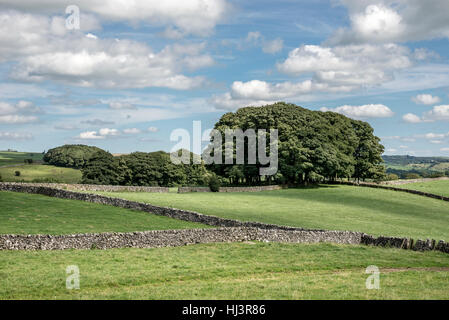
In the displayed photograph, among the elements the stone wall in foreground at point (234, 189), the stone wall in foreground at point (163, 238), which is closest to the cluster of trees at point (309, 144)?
the stone wall in foreground at point (234, 189)

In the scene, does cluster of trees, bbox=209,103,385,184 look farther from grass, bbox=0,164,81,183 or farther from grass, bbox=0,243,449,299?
grass, bbox=0,164,81,183

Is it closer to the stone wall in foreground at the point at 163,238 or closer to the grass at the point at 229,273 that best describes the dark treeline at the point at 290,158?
the stone wall in foreground at the point at 163,238

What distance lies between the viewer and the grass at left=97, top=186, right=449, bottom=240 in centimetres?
3878

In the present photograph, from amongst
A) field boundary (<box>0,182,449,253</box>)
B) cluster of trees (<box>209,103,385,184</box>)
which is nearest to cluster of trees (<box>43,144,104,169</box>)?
cluster of trees (<box>209,103,385,184</box>)

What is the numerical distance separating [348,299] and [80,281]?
34.4 feet

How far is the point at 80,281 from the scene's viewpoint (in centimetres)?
1722

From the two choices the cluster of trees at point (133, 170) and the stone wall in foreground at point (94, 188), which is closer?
the stone wall in foreground at point (94, 188)

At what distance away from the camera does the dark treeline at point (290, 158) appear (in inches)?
2901

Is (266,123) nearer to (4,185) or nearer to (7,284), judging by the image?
(4,185)

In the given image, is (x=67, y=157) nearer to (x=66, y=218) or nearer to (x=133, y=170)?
(x=133, y=170)

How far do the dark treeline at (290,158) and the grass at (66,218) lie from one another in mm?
28917

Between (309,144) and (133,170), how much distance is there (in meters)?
Answer: 40.6

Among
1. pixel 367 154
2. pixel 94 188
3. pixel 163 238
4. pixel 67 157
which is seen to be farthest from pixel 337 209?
pixel 67 157

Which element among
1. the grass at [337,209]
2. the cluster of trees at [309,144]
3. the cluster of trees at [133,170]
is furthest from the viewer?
the cluster of trees at [133,170]
